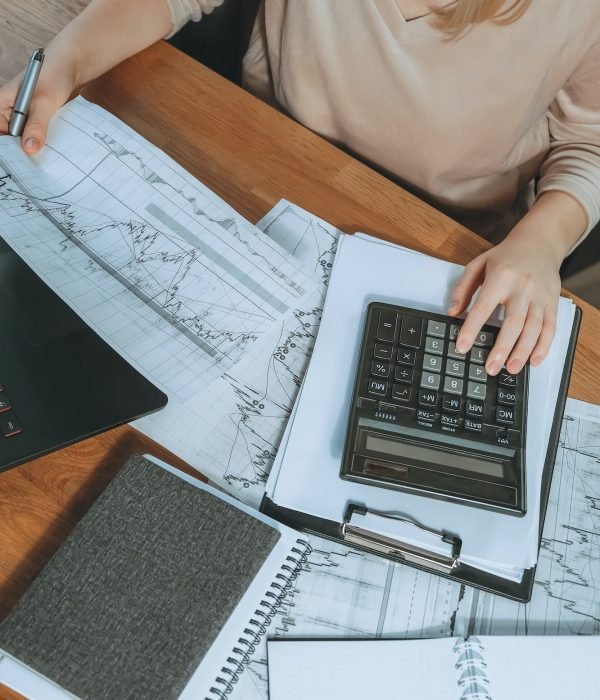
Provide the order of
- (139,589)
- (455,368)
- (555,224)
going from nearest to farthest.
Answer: (139,589) < (455,368) < (555,224)

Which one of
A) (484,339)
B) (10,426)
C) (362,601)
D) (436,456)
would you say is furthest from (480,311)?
(10,426)

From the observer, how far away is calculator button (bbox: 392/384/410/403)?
0.49 meters

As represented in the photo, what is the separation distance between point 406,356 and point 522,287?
13 cm

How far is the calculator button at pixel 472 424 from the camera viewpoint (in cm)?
48

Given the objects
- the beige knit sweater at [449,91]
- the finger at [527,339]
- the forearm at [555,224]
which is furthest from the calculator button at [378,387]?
the beige knit sweater at [449,91]

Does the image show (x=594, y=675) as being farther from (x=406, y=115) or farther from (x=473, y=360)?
(x=406, y=115)

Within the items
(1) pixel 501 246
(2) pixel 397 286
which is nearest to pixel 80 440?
(2) pixel 397 286

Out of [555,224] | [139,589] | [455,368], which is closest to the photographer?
[139,589]

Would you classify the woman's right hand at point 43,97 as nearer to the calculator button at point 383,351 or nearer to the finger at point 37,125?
the finger at point 37,125

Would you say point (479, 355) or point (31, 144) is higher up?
point (31, 144)

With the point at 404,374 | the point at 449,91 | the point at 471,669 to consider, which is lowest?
the point at 471,669

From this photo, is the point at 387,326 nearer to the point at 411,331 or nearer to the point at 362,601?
the point at 411,331

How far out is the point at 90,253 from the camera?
1.81 feet

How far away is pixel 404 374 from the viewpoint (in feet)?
1.63
